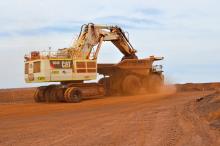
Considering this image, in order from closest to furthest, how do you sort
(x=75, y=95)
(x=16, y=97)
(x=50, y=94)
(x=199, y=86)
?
1. (x=75, y=95)
2. (x=50, y=94)
3. (x=16, y=97)
4. (x=199, y=86)

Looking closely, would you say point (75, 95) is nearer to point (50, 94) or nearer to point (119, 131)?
point (50, 94)

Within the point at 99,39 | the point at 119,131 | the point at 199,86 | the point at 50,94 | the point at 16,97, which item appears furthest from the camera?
the point at 199,86

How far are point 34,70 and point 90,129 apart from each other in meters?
16.4

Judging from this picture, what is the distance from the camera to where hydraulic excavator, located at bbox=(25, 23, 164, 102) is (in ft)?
101

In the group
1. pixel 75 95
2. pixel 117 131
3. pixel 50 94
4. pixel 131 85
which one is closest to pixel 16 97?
pixel 50 94

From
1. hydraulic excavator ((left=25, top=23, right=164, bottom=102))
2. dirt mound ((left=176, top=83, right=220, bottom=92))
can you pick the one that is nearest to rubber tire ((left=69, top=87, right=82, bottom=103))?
hydraulic excavator ((left=25, top=23, right=164, bottom=102))

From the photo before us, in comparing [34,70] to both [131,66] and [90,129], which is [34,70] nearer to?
[131,66]

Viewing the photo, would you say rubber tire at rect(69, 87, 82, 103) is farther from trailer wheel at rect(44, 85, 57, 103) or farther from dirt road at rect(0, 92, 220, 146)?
dirt road at rect(0, 92, 220, 146)

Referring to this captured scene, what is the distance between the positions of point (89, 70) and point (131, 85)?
202 inches

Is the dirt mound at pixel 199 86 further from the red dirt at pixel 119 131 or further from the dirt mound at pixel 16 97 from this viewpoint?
the red dirt at pixel 119 131

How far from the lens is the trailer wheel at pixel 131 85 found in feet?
118

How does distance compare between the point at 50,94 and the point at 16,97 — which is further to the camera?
the point at 16,97

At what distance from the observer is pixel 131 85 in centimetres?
3631

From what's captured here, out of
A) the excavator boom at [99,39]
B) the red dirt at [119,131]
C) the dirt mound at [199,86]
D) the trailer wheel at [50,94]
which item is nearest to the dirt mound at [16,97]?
the trailer wheel at [50,94]
